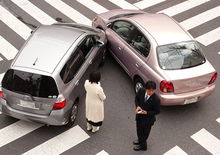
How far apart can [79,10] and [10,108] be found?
639 cm

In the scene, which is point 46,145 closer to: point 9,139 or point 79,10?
point 9,139

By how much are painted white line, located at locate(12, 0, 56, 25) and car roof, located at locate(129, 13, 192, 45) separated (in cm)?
418

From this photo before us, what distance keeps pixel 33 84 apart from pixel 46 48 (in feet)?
3.27

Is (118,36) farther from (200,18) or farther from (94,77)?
(200,18)

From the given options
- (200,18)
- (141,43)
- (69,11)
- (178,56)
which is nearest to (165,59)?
(178,56)

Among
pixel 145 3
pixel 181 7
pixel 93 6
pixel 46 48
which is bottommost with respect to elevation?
pixel 181 7

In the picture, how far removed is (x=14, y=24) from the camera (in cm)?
1164

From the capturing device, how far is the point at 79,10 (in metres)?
12.7

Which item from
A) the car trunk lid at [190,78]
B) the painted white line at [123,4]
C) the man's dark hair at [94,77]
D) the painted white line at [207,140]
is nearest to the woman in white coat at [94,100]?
the man's dark hair at [94,77]

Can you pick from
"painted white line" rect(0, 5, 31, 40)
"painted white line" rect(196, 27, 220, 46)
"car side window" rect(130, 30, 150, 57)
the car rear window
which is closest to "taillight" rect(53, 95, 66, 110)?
the car rear window

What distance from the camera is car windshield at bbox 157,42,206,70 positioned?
788 cm

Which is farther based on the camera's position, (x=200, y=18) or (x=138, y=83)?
(x=200, y=18)

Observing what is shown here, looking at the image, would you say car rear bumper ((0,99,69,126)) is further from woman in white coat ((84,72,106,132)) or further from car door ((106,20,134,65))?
car door ((106,20,134,65))

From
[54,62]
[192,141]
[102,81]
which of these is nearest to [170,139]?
[192,141]
